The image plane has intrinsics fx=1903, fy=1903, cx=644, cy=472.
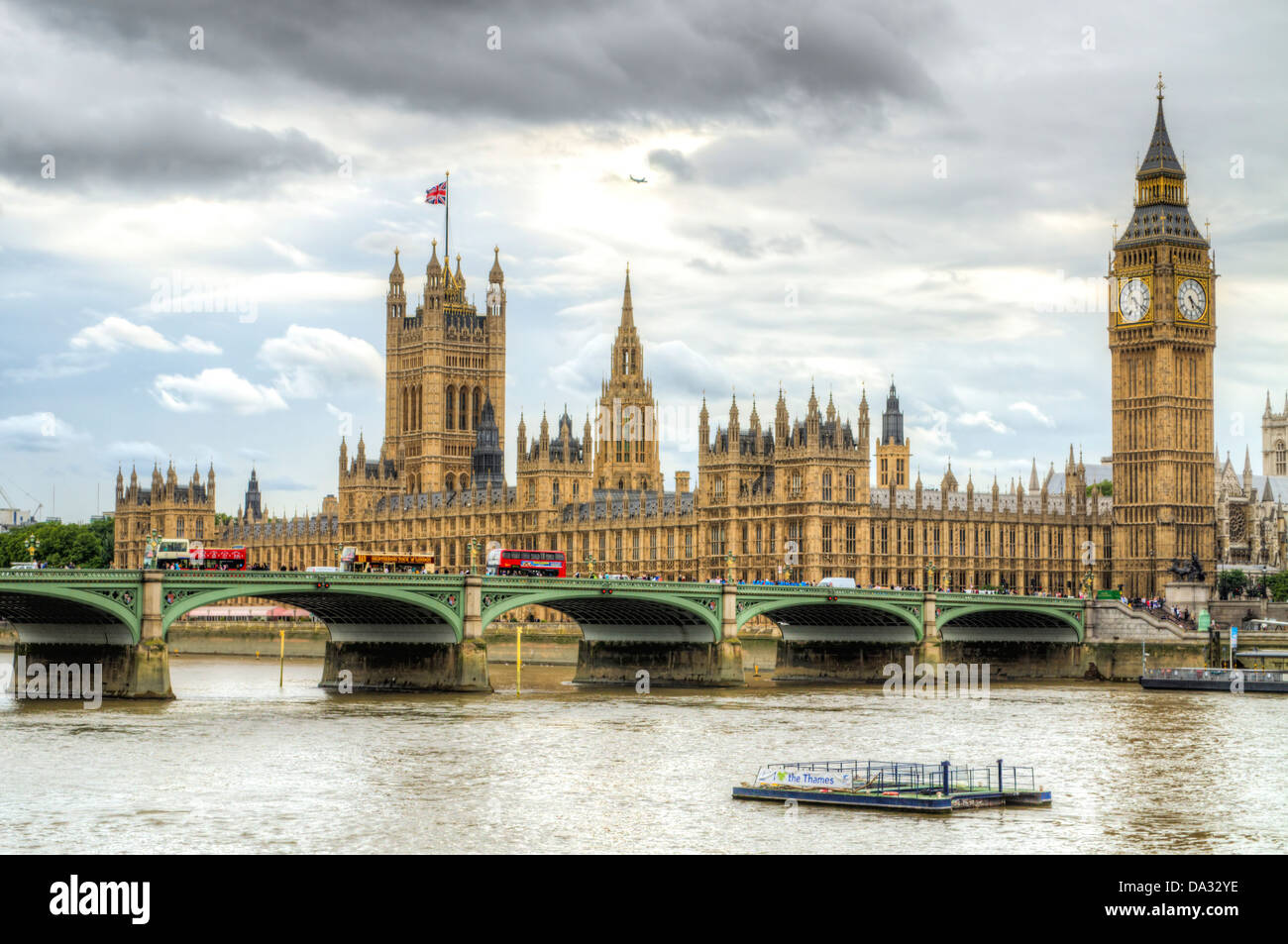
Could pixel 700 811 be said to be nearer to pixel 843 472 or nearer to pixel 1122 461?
pixel 843 472

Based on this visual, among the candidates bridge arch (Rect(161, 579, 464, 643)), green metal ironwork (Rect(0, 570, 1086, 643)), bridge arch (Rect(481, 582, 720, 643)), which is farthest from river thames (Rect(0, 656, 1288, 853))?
bridge arch (Rect(481, 582, 720, 643))

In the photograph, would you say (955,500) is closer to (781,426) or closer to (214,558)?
(781,426)

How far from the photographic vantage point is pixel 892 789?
4338cm

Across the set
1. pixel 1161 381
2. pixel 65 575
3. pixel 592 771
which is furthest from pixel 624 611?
pixel 1161 381

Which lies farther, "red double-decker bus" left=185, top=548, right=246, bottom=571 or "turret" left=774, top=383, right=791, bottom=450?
"turret" left=774, top=383, right=791, bottom=450

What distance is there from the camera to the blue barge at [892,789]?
139 feet

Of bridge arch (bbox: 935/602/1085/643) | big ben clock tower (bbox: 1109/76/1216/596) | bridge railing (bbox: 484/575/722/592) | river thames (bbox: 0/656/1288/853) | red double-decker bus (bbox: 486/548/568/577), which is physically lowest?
river thames (bbox: 0/656/1288/853)

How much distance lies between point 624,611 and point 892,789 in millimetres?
44244

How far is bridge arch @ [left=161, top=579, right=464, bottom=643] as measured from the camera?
69938 mm

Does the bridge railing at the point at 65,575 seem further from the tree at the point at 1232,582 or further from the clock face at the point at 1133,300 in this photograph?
the tree at the point at 1232,582

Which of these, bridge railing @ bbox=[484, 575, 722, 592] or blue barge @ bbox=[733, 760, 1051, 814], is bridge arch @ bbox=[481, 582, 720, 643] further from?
blue barge @ bbox=[733, 760, 1051, 814]

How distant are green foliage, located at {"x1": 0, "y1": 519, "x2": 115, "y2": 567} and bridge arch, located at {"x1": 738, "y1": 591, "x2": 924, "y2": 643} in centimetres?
9953
